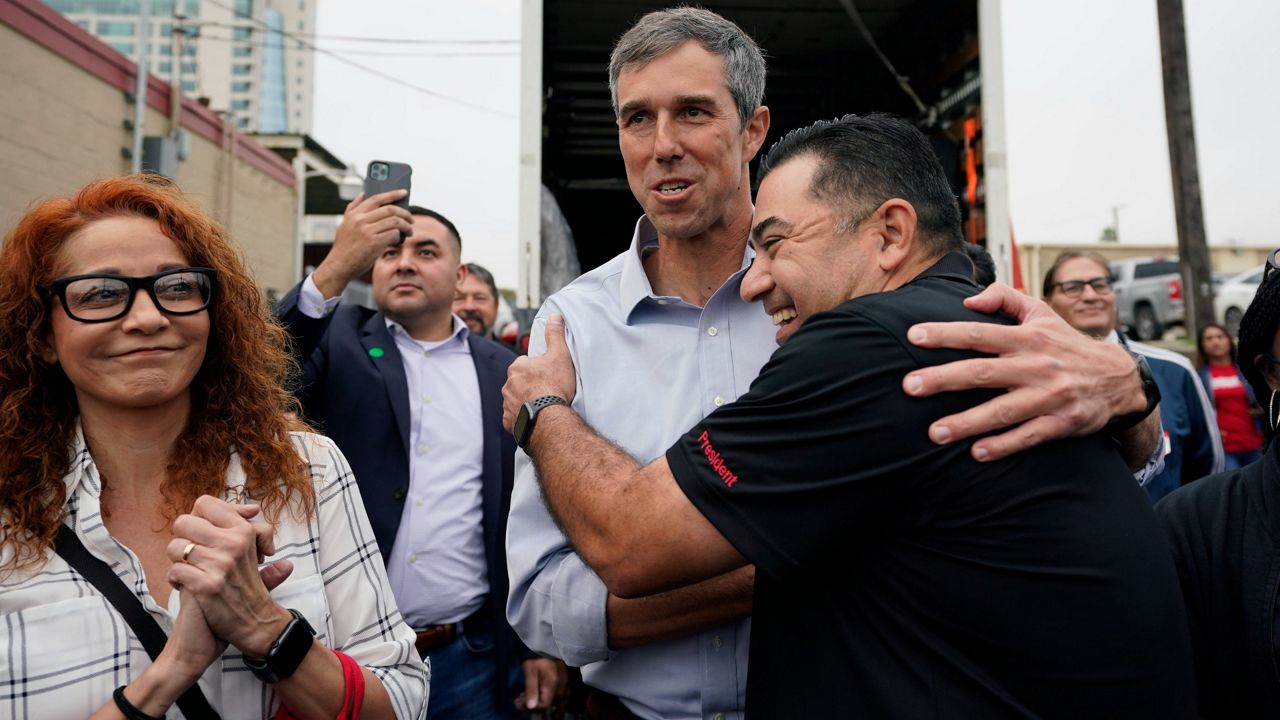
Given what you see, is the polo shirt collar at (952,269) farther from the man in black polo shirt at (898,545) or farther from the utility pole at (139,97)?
the utility pole at (139,97)

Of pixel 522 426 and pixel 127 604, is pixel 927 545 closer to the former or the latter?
pixel 522 426

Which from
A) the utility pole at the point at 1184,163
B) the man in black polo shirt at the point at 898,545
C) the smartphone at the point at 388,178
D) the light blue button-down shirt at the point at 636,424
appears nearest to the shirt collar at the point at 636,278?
the light blue button-down shirt at the point at 636,424

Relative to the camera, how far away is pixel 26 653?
1570 millimetres

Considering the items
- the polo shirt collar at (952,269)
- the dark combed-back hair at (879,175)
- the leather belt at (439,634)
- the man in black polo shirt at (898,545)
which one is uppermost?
the dark combed-back hair at (879,175)

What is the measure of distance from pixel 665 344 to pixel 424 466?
157 cm

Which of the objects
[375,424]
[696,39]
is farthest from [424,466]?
[696,39]

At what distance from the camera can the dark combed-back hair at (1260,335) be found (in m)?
1.89

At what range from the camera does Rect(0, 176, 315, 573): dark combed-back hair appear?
69.2 inches

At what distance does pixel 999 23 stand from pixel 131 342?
13.6 feet

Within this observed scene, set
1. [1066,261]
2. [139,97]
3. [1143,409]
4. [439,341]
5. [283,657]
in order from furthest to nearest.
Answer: [139,97] → [1066,261] → [439,341] → [283,657] → [1143,409]

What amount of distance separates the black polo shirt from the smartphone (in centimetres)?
212

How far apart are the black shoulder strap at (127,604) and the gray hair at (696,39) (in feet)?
4.65

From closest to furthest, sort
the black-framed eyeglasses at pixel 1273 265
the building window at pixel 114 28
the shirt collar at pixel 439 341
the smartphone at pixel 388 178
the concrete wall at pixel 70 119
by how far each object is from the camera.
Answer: the black-framed eyeglasses at pixel 1273 265 < the smartphone at pixel 388 178 < the shirt collar at pixel 439 341 < the concrete wall at pixel 70 119 < the building window at pixel 114 28

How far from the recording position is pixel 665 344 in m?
1.99
